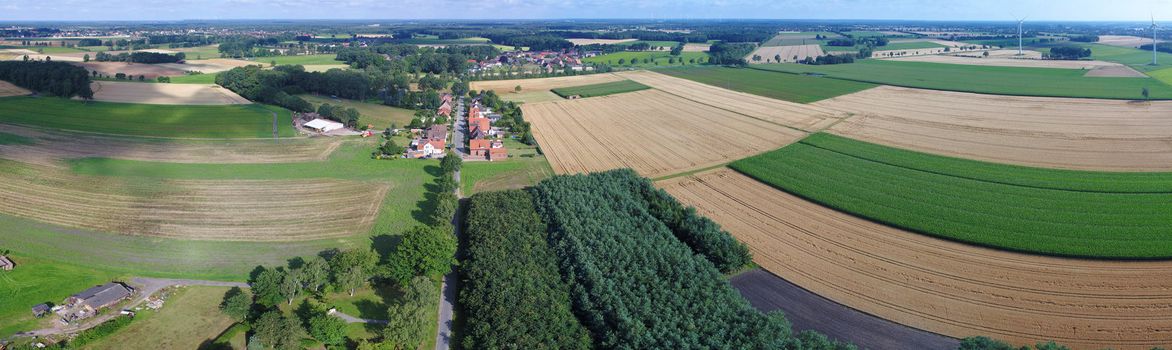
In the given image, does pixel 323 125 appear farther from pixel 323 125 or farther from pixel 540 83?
pixel 540 83

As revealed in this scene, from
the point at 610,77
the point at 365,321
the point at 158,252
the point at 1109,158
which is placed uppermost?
the point at 610,77

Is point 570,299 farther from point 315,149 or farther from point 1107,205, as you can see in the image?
point 315,149

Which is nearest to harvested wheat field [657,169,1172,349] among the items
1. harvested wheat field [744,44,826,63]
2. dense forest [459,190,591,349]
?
dense forest [459,190,591,349]

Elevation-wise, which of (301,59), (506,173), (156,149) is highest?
(301,59)

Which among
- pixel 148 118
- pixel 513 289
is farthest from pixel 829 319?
pixel 148 118

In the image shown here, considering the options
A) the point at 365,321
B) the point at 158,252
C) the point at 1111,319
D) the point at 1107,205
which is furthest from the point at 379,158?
the point at 1107,205

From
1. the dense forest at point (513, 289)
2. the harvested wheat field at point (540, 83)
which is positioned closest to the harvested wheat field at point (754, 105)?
the harvested wheat field at point (540, 83)
